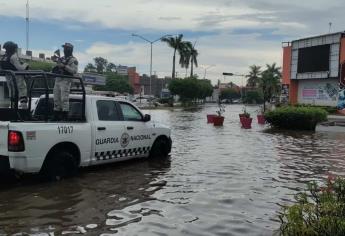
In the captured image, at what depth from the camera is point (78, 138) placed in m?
9.29

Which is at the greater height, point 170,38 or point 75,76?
point 170,38

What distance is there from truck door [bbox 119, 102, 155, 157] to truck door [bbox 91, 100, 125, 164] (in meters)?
0.25

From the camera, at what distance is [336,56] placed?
49750mm

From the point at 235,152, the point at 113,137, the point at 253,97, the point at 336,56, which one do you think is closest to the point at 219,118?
the point at 235,152

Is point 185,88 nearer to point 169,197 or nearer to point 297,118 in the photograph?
Result: point 297,118

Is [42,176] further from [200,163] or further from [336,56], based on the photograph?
[336,56]

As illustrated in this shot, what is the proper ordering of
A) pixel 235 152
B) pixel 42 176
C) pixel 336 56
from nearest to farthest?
1. pixel 42 176
2. pixel 235 152
3. pixel 336 56

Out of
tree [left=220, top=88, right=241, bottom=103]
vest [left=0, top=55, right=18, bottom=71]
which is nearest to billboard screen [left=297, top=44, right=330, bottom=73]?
vest [left=0, top=55, right=18, bottom=71]

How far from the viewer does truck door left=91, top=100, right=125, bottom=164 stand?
32.3 ft

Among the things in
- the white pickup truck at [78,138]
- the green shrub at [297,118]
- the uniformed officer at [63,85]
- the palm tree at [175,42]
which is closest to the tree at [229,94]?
the palm tree at [175,42]

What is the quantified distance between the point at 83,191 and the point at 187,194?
5.63ft

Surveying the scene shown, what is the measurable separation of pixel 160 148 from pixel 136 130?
4.64 ft

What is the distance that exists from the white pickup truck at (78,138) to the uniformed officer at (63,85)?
174 mm

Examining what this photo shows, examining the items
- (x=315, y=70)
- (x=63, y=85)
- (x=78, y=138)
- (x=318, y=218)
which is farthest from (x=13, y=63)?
(x=315, y=70)
